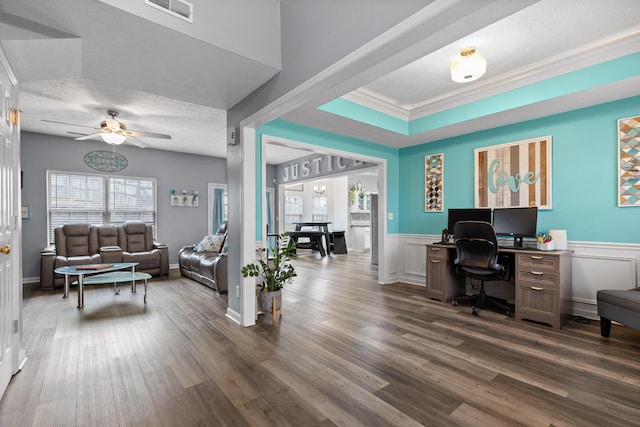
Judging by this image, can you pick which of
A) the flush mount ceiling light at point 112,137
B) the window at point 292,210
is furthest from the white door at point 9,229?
the window at point 292,210

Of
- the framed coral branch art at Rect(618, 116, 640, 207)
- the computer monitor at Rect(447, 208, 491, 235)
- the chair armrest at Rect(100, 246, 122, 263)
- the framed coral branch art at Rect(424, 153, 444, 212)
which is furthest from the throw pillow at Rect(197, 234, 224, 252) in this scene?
the framed coral branch art at Rect(618, 116, 640, 207)

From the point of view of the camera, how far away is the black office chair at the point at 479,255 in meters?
3.33

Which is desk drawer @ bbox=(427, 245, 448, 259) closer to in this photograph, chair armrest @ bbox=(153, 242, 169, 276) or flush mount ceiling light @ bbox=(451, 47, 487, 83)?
flush mount ceiling light @ bbox=(451, 47, 487, 83)

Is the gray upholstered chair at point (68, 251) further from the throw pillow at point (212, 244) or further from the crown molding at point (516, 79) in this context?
the crown molding at point (516, 79)

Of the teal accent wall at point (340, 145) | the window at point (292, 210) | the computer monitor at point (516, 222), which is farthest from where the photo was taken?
the window at point (292, 210)

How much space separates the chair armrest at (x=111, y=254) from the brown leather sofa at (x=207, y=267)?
1.04m

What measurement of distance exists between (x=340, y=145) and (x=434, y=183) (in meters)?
1.65

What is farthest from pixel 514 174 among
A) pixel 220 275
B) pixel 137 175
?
pixel 137 175

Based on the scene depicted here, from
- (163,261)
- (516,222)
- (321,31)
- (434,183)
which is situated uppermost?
(321,31)

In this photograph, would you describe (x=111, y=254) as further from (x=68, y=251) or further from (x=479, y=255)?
(x=479, y=255)

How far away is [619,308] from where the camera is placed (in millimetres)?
2559

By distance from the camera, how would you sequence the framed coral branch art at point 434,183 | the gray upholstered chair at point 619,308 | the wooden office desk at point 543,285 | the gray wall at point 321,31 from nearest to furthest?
1. the gray wall at point 321,31
2. the gray upholstered chair at point 619,308
3. the wooden office desk at point 543,285
4. the framed coral branch art at point 434,183

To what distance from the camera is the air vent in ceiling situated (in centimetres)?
185

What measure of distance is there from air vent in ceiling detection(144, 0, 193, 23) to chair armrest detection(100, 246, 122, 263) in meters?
4.86
